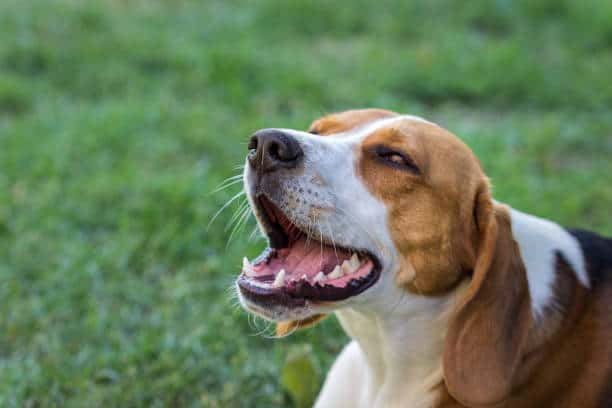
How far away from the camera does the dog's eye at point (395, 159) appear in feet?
9.62

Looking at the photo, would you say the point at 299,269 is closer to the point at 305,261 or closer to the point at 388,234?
the point at 305,261

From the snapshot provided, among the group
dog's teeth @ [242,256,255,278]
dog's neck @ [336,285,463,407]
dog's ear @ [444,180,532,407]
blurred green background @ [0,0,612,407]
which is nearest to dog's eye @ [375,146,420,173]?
dog's ear @ [444,180,532,407]

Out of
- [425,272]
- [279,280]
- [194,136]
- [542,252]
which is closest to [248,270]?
[279,280]

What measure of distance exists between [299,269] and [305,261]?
4 centimetres

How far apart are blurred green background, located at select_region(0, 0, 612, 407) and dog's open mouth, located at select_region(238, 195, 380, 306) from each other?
101 centimetres

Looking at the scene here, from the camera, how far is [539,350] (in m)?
2.88

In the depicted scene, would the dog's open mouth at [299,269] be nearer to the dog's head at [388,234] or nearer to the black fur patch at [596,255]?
the dog's head at [388,234]

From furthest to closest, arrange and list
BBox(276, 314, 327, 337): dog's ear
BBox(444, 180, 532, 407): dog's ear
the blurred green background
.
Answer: the blurred green background < BBox(276, 314, 327, 337): dog's ear < BBox(444, 180, 532, 407): dog's ear

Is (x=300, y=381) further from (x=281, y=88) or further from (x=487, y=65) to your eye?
(x=487, y=65)

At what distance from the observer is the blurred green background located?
402cm

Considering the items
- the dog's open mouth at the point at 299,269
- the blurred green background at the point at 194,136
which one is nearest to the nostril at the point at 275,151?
the dog's open mouth at the point at 299,269

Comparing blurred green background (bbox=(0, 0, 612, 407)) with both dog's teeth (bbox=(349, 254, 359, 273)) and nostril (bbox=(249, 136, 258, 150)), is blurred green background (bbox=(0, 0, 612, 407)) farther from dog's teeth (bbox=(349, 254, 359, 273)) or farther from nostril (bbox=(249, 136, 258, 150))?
nostril (bbox=(249, 136, 258, 150))

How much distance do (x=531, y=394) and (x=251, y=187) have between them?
1.18 m

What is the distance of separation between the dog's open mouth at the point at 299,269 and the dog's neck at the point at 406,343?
0.16 metres
